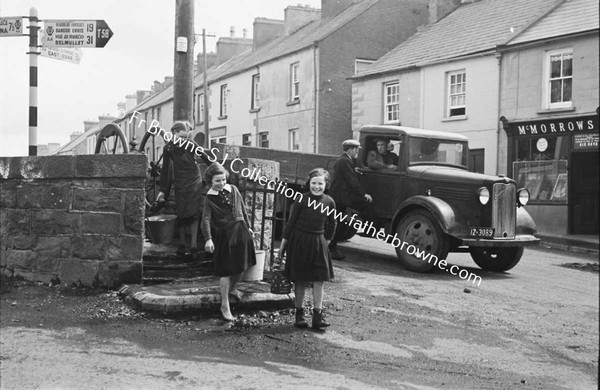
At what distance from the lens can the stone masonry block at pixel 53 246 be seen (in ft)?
23.0

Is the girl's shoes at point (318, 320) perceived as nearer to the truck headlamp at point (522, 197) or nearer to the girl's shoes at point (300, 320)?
the girl's shoes at point (300, 320)

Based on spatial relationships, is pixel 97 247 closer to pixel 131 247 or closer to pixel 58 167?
pixel 131 247

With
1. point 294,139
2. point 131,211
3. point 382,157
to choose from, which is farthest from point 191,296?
point 294,139

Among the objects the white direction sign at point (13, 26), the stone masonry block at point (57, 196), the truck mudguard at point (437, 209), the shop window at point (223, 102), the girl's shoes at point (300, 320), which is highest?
the shop window at point (223, 102)

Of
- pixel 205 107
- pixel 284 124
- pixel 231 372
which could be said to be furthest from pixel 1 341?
pixel 205 107

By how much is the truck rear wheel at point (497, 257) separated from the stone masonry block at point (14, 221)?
248 inches

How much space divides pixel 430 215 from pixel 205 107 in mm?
24834

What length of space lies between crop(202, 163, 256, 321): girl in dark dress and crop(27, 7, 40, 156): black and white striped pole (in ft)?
9.39

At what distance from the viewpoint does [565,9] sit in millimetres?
18516

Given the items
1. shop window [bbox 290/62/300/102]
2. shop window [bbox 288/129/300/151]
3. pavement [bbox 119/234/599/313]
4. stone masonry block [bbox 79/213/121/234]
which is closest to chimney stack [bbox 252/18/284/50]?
shop window [bbox 290/62/300/102]

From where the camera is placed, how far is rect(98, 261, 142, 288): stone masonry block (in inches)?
272

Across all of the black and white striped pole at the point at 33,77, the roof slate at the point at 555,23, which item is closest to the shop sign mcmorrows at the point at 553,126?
the roof slate at the point at 555,23

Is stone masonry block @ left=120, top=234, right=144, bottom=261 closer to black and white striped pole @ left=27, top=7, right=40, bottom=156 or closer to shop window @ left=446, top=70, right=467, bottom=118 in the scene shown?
black and white striped pole @ left=27, top=7, right=40, bottom=156

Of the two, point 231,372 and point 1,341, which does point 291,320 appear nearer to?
point 231,372
